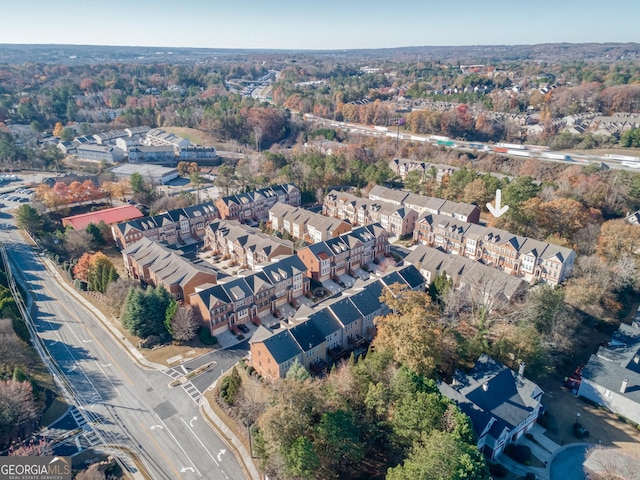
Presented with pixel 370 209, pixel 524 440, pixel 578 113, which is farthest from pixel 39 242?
pixel 578 113

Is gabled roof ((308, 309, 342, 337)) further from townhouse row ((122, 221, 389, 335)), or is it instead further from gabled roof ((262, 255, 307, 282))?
gabled roof ((262, 255, 307, 282))

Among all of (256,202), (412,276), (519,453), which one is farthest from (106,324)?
(519,453)

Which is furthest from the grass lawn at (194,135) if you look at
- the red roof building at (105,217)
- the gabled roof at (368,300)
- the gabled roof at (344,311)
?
the gabled roof at (344,311)

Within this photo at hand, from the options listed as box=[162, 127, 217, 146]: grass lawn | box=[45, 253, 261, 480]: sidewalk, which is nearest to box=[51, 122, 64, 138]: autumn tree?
box=[162, 127, 217, 146]: grass lawn

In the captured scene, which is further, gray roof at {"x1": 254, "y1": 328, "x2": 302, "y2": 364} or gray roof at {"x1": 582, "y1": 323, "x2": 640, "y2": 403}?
gray roof at {"x1": 254, "y1": 328, "x2": 302, "y2": 364}

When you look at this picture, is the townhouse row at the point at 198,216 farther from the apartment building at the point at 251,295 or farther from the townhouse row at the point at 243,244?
the apartment building at the point at 251,295

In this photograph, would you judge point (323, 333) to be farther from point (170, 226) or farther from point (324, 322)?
point (170, 226)

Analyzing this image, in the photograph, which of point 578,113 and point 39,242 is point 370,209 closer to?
point 39,242
